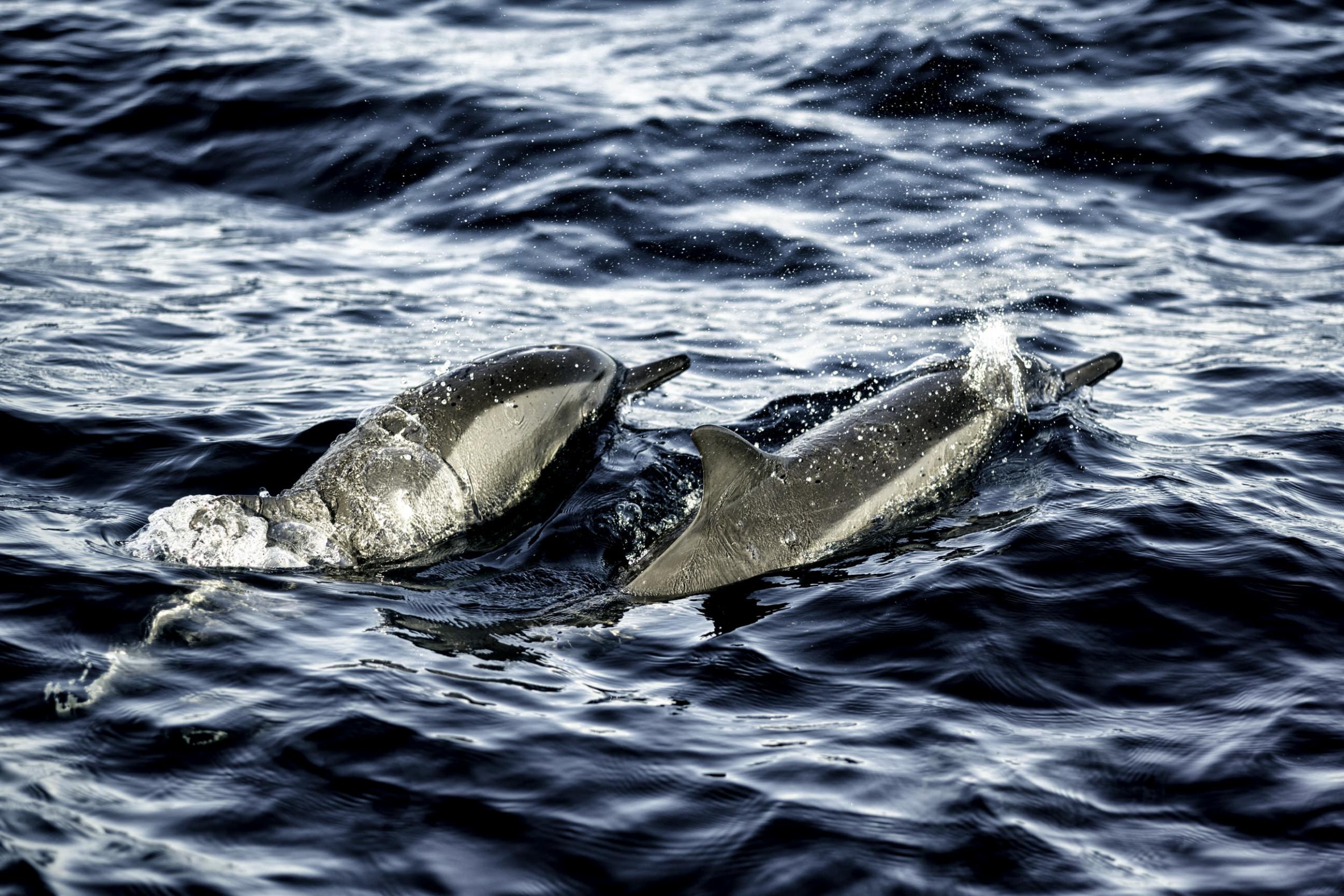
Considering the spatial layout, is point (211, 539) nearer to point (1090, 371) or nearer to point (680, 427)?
point (680, 427)

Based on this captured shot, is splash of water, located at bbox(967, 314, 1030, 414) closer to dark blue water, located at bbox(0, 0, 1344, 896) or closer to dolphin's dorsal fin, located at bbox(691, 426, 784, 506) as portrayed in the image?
dark blue water, located at bbox(0, 0, 1344, 896)

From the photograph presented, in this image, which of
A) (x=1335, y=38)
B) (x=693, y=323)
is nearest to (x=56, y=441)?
(x=693, y=323)

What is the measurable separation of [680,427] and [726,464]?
2355mm

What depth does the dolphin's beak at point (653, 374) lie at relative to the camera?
9656 mm

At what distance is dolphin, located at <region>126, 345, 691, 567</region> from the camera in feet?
25.8

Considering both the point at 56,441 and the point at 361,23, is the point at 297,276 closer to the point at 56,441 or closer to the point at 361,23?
the point at 56,441

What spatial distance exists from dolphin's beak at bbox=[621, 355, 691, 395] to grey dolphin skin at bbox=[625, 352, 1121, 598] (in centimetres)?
125

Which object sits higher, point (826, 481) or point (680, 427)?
point (826, 481)

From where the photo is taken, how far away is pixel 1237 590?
7.64 meters

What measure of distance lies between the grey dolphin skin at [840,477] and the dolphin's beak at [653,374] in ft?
4.09

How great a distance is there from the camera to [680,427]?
10219 mm

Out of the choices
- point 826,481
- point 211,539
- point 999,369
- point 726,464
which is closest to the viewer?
point 211,539

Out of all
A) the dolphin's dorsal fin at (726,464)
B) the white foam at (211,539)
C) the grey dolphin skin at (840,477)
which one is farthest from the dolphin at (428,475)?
the dolphin's dorsal fin at (726,464)

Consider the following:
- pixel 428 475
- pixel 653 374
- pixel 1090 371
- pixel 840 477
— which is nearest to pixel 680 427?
pixel 653 374
